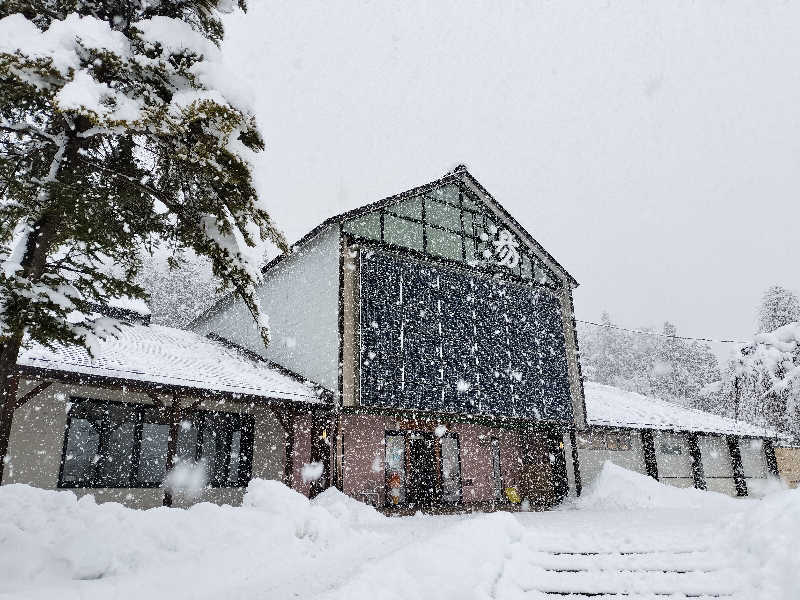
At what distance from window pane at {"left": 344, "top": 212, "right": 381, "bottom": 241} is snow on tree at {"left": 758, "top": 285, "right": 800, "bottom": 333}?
3290cm

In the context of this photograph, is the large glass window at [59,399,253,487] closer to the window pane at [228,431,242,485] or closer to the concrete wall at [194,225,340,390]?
the window pane at [228,431,242,485]

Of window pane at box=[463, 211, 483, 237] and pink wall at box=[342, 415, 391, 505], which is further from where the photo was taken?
window pane at box=[463, 211, 483, 237]

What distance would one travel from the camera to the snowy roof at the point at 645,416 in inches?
896

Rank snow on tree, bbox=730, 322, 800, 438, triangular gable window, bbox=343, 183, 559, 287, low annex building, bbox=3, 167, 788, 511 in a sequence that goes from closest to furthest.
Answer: snow on tree, bbox=730, 322, 800, 438
low annex building, bbox=3, 167, 788, 511
triangular gable window, bbox=343, 183, 559, 287

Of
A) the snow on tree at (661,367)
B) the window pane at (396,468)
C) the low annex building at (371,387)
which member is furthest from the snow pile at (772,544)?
the snow on tree at (661,367)

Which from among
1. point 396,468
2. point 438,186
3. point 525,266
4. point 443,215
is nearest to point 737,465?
point 525,266

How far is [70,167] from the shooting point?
6.14 metres

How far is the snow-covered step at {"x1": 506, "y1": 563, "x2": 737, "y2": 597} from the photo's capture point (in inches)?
215

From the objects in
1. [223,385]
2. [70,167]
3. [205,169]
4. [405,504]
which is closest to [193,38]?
[205,169]

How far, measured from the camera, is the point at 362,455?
16.6 meters

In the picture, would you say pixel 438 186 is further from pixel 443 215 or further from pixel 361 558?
pixel 361 558

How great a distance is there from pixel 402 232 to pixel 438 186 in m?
2.64

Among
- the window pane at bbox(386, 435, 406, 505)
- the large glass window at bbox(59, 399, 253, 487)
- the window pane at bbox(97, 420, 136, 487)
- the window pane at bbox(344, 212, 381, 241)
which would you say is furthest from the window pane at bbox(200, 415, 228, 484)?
the window pane at bbox(344, 212, 381, 241)

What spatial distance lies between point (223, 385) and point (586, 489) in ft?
49.3
